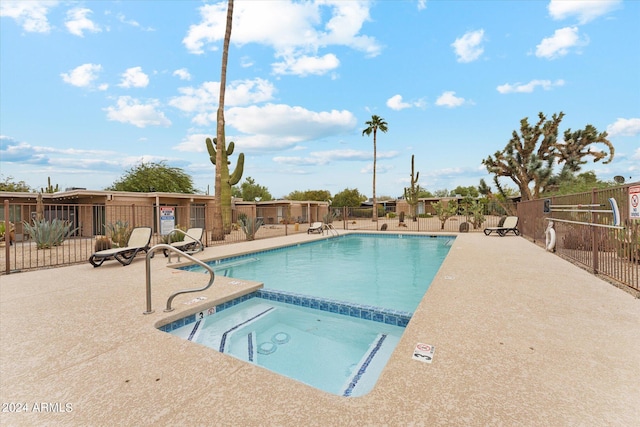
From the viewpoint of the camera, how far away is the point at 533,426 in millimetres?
1607

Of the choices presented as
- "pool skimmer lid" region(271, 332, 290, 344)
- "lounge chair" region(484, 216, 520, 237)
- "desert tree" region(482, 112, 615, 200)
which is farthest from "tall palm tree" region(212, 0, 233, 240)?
"desert tree" region(482, 112, 615, 200)

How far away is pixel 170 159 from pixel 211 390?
37621 mm

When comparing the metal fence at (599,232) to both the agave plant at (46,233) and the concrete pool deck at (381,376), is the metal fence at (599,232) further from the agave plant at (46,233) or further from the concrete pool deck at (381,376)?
the agave plant at (46,233)

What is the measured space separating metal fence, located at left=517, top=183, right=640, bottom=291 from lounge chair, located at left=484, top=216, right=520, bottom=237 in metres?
2.94

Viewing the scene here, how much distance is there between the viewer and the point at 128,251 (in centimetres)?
720

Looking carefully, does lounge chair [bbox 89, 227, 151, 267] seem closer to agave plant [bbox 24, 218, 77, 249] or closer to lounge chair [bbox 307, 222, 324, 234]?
agave plant [bbox 24, 218, 77, 249]

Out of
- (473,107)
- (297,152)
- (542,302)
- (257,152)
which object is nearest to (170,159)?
(257,152)

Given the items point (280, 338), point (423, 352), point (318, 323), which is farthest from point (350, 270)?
point (423, 352)

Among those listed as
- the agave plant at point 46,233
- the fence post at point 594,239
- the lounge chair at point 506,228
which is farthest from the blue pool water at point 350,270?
the agave plant at point 46,233

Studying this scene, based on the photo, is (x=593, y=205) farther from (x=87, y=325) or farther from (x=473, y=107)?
(x=473, y=107)

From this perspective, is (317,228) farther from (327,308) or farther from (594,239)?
(594,239)

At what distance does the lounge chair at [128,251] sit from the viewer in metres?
6.84

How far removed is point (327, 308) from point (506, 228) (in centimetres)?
1275

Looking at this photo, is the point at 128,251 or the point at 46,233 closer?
the point at 128,251
